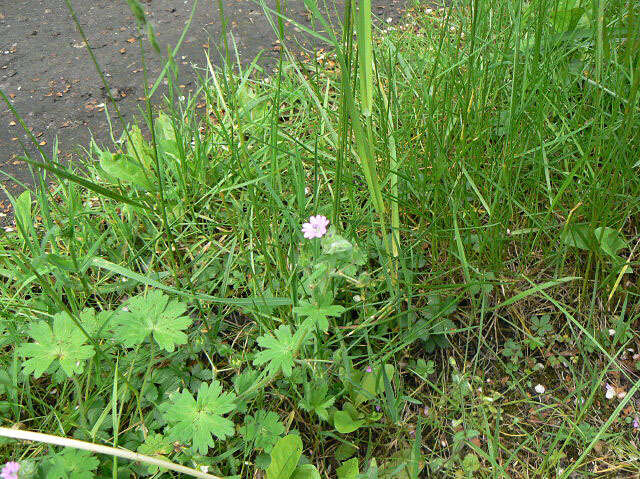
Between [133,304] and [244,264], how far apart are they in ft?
1.22

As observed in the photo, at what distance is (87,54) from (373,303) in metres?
1.99

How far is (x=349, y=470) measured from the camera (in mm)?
1123

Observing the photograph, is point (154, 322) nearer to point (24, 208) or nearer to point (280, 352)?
point (280, 352)

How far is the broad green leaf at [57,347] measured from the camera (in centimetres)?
109

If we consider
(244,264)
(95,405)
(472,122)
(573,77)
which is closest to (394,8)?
(573,77)

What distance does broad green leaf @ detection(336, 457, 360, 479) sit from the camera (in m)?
1.11

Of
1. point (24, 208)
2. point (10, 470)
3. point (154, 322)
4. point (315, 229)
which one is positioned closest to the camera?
point (10, 470)

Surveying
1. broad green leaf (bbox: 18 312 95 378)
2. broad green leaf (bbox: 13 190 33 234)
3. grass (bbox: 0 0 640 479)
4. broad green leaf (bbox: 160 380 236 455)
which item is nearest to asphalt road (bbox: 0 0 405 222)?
broad green leaf (bbox: 13 190 33 234)

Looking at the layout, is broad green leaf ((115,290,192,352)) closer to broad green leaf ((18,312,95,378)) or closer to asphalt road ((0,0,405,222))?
broad green leaf ((18,312,95,378))

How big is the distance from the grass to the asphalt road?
596mm

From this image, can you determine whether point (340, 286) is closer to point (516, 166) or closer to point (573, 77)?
point (516, 166)

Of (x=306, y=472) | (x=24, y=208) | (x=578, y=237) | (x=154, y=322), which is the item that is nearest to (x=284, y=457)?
(x=306, y=472)

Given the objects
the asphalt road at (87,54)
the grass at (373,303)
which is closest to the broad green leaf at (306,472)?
the grass at (373,303)

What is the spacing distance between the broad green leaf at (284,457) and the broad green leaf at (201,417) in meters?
0.10
